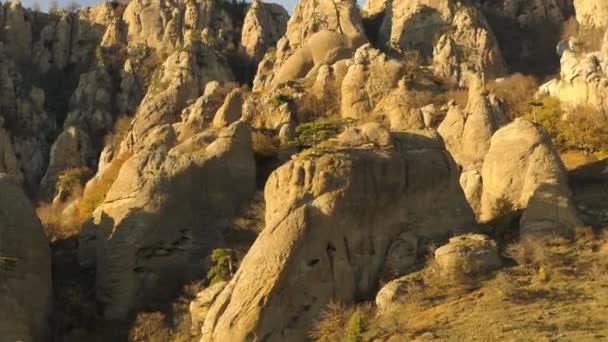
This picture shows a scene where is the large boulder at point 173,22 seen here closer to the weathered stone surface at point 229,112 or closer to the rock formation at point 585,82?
the weathered stone surface at point 229,112

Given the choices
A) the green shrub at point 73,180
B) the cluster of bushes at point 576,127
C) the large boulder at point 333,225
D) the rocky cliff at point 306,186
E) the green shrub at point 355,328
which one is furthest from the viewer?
the green shrub at point 73,180

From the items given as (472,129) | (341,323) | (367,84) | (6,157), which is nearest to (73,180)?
(6,157)

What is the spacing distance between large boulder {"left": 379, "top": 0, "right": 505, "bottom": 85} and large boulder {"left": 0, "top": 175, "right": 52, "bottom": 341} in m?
39.4

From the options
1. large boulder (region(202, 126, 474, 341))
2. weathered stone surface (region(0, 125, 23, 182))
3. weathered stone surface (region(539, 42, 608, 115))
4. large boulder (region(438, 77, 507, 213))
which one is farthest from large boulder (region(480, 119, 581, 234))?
weathered stone surface (region(0, 125, 23, 182))

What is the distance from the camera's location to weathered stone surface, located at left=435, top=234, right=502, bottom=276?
27.7m

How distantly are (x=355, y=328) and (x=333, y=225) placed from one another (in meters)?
4.17

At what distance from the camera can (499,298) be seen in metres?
26.2

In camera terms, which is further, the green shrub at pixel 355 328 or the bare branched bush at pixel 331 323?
the bare branched bush at pixel 331 323

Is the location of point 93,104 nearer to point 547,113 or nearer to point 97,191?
point 97,191

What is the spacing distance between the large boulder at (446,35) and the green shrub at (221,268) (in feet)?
125

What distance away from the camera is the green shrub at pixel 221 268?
1228 inches

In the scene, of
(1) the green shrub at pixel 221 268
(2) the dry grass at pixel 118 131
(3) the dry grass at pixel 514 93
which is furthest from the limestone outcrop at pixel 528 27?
(1) the green shrub at pixel 221 268

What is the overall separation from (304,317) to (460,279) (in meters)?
4.88

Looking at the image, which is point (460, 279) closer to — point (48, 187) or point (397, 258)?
point (397, 258)
